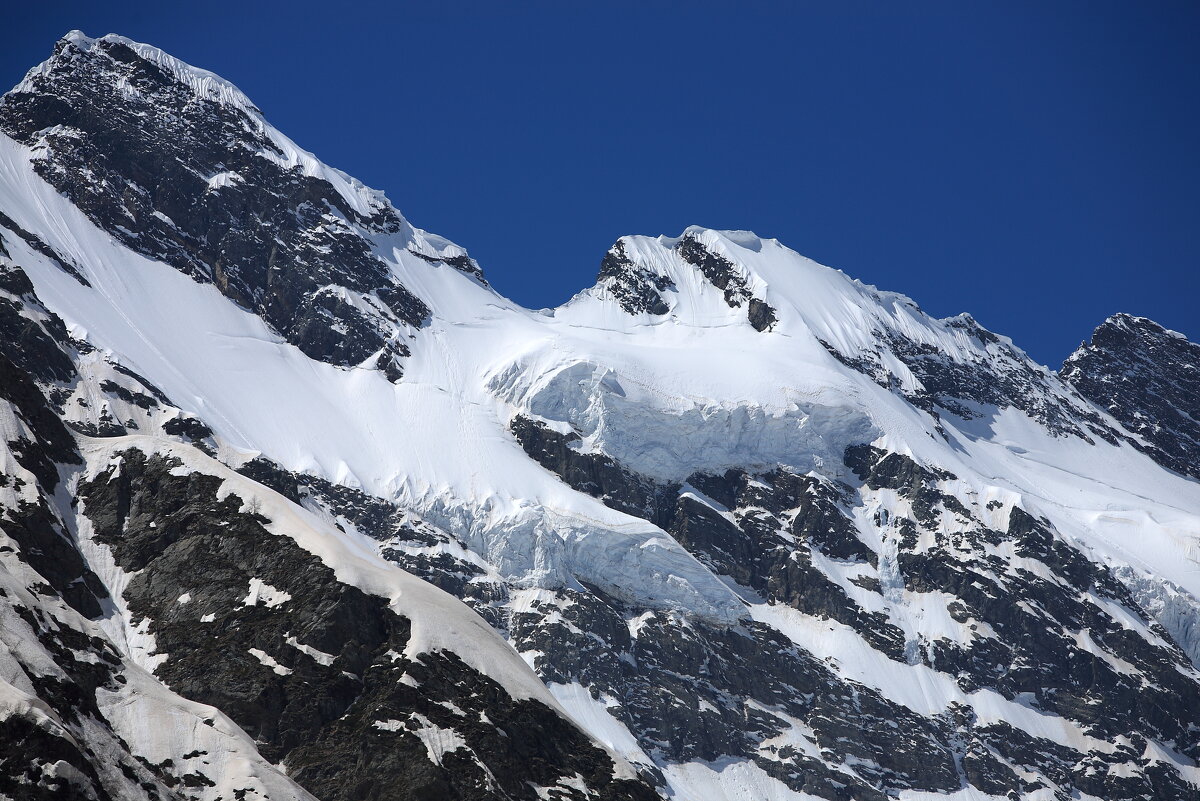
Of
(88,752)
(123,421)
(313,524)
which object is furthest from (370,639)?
(123,421)

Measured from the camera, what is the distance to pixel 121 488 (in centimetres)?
10169

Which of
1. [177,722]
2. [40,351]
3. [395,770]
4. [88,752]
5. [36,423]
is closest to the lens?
[88,752]

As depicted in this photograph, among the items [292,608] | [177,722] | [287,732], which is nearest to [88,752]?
[177,722]

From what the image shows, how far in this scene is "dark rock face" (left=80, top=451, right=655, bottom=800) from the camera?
85625 mm

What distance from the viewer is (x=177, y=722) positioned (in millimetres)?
76938

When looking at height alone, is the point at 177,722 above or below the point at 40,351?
below

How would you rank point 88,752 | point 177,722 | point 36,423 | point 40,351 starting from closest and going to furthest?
1. point 88,752
2. point 177,722
3. point 36,423
4. point 40,351

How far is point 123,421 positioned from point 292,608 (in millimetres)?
102002

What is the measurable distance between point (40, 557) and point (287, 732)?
18658 mm

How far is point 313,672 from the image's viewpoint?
89375 mm

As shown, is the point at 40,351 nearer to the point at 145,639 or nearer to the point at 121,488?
the point at 121,488

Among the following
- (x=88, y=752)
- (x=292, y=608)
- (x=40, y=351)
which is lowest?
(x=88, y=752)

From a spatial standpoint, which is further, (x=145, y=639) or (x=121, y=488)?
(x=121, y=488)

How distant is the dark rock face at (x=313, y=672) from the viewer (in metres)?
85.6
